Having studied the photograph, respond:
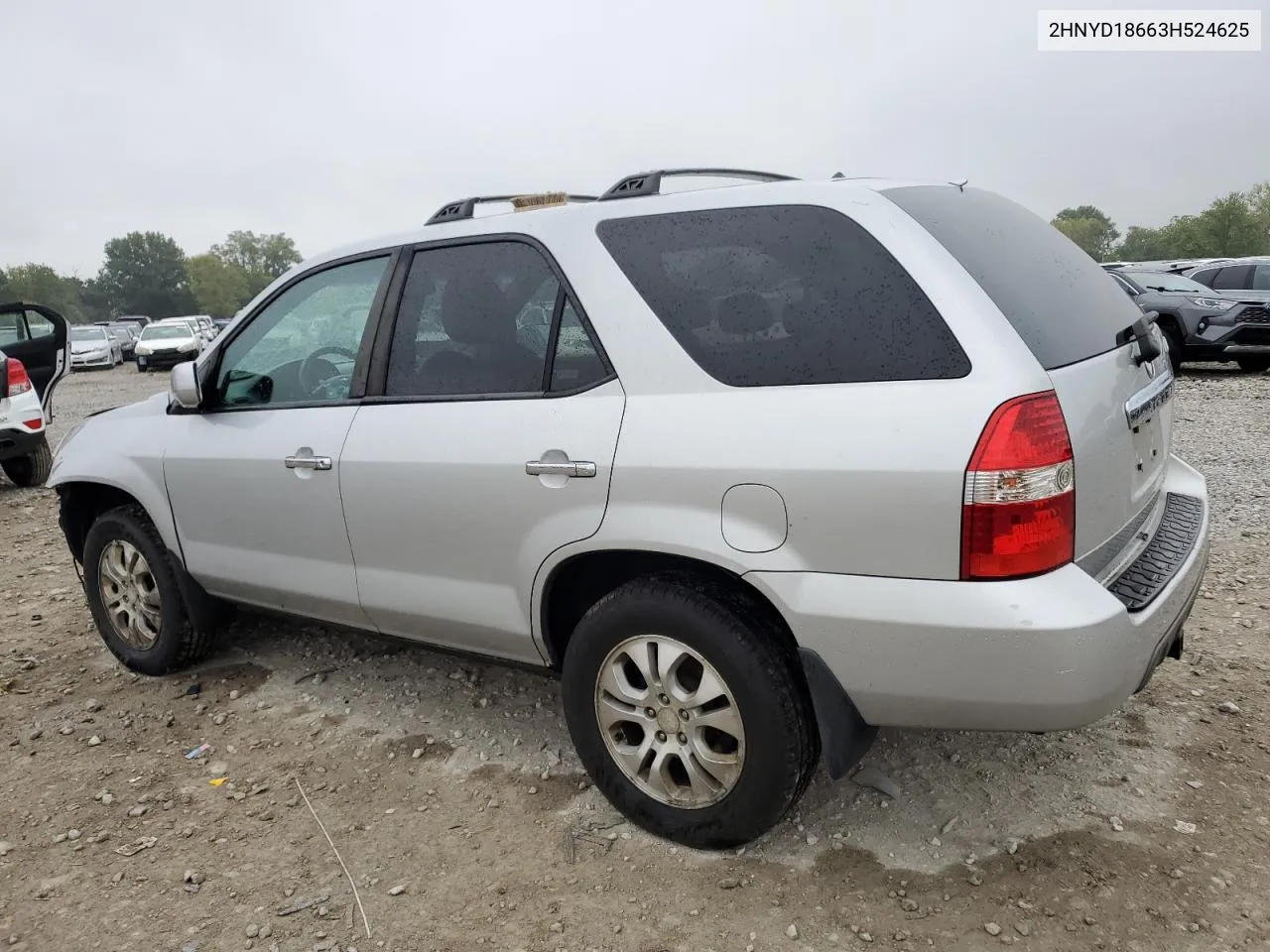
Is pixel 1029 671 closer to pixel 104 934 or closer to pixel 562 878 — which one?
pixel 562 878

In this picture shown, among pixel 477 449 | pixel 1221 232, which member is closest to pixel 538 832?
pixel 477 449

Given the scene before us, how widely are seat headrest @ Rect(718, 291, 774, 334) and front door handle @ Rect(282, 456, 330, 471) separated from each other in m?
1.50

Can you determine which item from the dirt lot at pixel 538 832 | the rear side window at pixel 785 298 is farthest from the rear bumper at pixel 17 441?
the rear side window at pixel 785 298

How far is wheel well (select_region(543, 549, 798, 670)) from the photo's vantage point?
2451mm

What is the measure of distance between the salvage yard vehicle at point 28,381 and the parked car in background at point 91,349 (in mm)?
22242

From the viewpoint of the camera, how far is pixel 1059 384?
2.15 metres

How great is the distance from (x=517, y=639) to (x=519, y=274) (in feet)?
3.64

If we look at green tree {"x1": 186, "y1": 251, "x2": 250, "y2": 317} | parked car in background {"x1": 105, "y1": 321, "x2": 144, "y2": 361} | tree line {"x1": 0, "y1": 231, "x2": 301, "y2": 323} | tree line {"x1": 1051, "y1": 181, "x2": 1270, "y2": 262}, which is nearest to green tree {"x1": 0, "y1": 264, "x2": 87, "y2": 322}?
tree line {"x1": 0, "y1": 231, "x2": 301, "y2": 323}

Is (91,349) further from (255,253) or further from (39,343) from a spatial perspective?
(255,253)

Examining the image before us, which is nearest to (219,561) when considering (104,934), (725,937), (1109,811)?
(104,934)

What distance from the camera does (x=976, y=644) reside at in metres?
2.09

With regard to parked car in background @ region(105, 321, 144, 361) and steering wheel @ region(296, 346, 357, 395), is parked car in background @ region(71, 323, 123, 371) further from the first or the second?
steering wheel @ region(296, 346, 357, 395)

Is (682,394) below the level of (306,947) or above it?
→ above

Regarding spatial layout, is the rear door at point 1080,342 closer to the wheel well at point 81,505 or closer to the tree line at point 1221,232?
the wheel well at point 81,505
